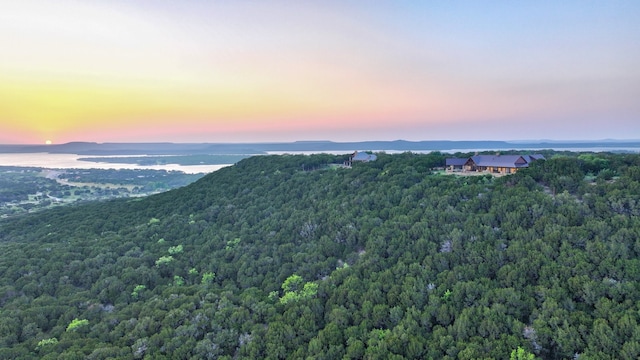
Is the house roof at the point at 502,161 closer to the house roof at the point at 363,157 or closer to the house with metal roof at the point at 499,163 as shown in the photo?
the house with metal roof at the point at 499,163

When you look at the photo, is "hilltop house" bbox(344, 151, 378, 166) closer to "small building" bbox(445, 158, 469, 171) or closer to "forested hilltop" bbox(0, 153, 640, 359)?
"small building" bbox(445, 158, 469, 171)

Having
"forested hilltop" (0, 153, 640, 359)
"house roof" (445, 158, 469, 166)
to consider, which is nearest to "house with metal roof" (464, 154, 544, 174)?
"house roof" (445, 158, 469, 166)

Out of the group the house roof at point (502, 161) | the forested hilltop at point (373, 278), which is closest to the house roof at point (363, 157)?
the forested hilltop at point (373, 278)

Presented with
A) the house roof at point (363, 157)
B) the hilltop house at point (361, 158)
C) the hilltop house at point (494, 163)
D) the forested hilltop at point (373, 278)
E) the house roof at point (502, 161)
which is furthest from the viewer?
the house roof at point (363, 157)

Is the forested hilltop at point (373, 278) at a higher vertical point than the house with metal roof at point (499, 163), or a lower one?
lower

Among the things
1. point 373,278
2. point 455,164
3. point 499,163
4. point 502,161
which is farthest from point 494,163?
point 373,278

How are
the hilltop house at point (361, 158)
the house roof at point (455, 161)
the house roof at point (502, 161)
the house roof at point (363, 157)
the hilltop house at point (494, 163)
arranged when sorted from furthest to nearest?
the house roof at point (363, 157)
the hilltop house at point (361, 158)
the house roof at point (455, 161)
the hilltop house at point (494, 163)
the house roof at point (502, 161)

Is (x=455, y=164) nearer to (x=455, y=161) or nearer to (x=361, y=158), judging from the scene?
(x=455, y=161)

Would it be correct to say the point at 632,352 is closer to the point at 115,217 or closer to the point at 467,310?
the point at 467,310
